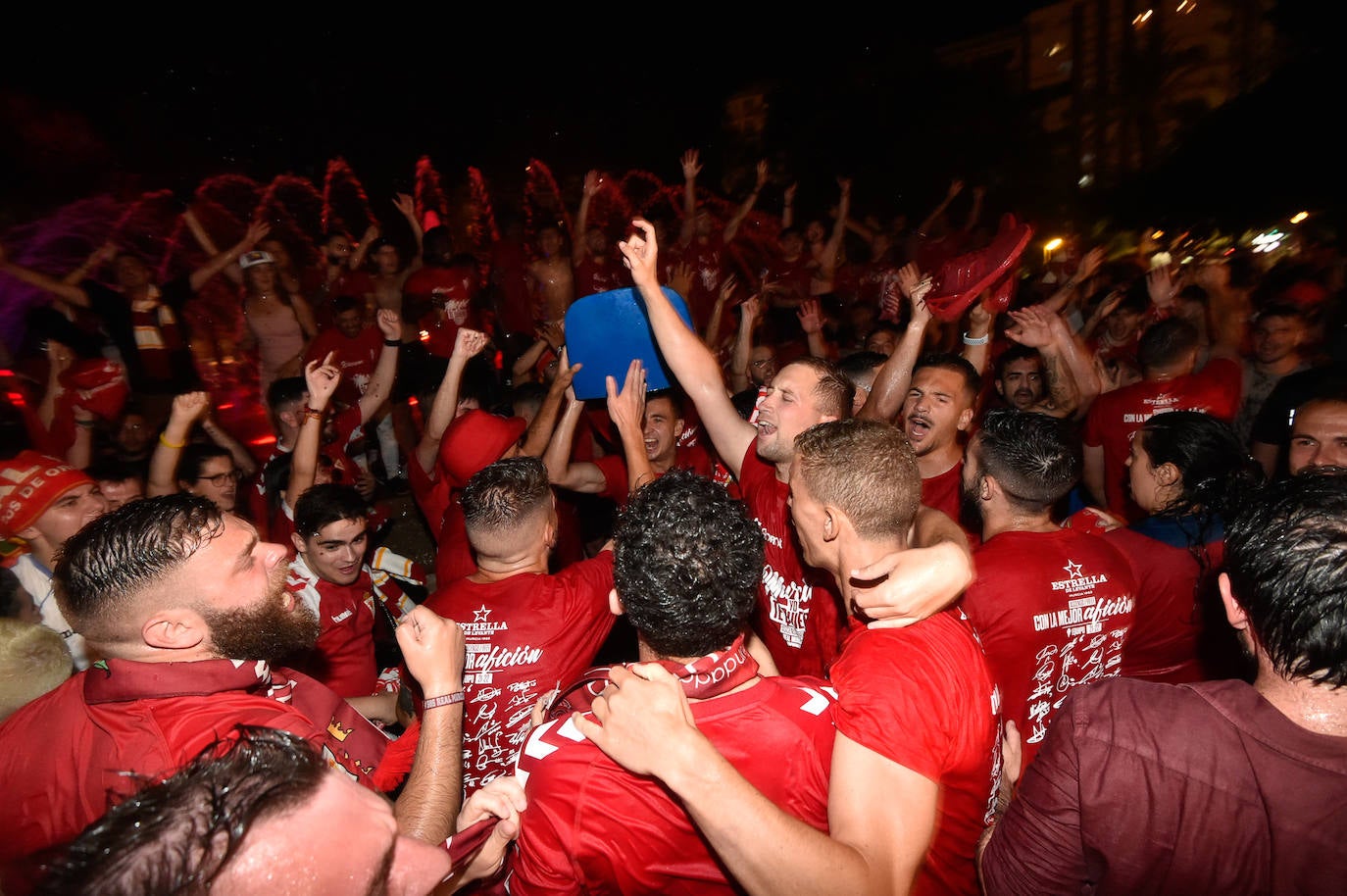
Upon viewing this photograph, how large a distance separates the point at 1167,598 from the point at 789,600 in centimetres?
141

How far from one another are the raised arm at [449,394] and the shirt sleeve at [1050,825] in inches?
134

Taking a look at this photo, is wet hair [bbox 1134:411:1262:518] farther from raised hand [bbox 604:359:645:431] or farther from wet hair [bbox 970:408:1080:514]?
raised hand [bbox 604:359:645:431]

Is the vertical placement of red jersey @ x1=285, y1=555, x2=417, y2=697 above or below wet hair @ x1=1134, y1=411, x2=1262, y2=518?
below

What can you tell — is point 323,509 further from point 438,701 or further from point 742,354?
point 742,354

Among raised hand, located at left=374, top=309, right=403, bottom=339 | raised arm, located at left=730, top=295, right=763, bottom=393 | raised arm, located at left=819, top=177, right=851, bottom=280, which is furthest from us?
raised arm, located at left=819, top=177, right=851, bottom=280

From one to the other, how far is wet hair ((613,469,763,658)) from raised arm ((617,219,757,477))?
152 cm

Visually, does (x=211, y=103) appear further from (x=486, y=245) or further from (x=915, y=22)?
(x=915, y=22)

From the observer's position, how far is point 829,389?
10.5 feet

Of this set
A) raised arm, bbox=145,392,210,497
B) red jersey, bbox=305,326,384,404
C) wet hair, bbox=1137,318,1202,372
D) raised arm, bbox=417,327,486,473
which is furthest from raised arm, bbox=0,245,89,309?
wet hair, bbox=1137,318,1202,372

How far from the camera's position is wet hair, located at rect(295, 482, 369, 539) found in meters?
3.33

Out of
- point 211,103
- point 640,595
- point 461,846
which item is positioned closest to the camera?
point 461,846

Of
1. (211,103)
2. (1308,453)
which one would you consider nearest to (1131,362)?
(1308,453)

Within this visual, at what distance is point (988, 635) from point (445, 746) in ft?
5.78

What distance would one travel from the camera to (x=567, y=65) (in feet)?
60.3
